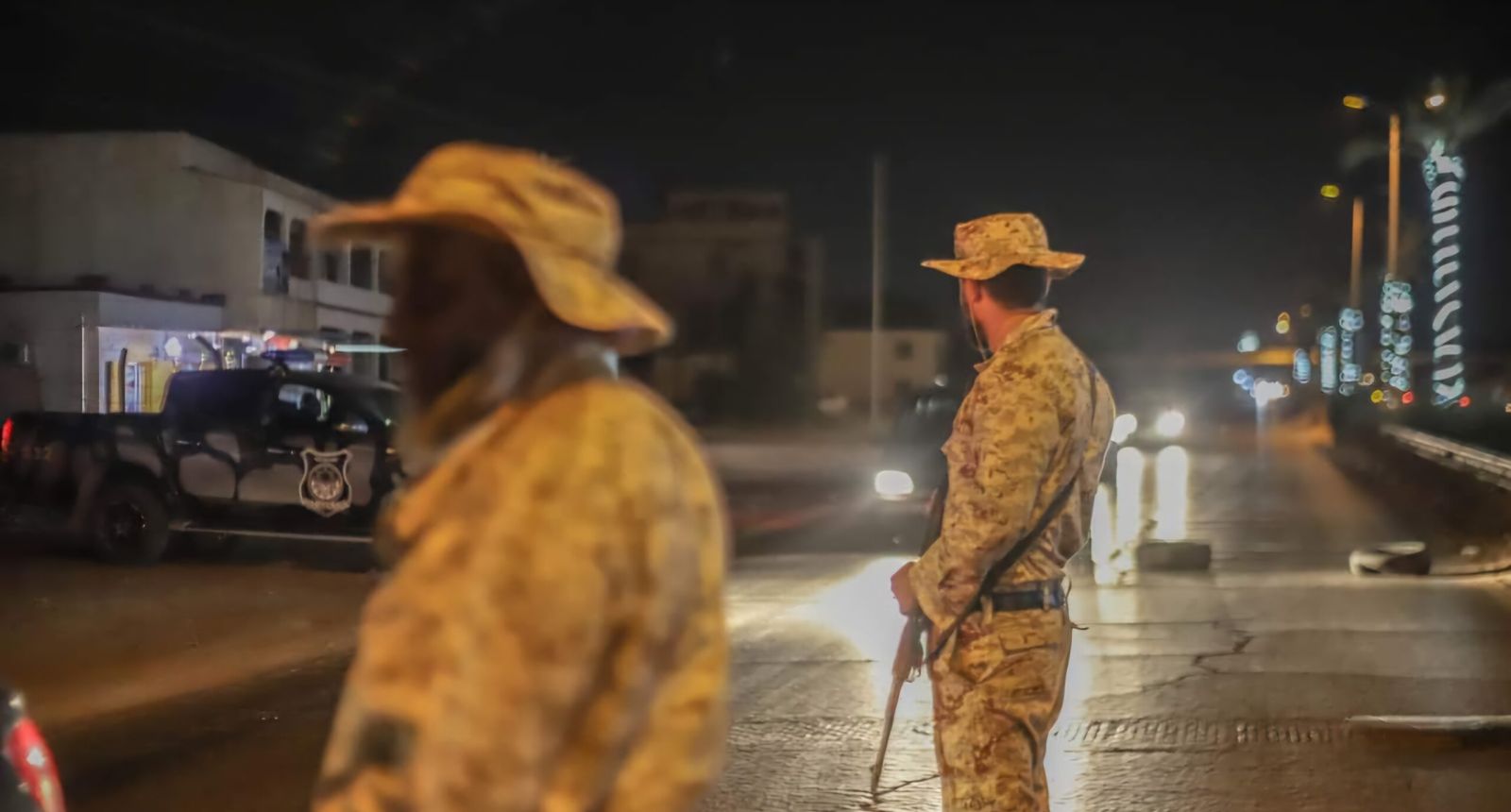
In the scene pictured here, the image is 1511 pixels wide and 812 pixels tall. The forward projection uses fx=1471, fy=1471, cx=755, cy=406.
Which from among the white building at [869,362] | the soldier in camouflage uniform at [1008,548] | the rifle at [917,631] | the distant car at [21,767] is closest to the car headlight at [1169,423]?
the white building at [869,362]

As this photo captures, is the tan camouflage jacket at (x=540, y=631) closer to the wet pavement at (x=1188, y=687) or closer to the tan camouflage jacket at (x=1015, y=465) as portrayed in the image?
the tan camouflage jacket at (x=1015, y=465)

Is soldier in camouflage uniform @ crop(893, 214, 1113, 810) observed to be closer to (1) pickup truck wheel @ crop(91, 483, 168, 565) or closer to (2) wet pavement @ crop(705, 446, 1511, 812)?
(2) wet pavement @ crop(705, 446, 1511, 812)

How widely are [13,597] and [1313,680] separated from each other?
9905mm

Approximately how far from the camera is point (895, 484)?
16.4 metres

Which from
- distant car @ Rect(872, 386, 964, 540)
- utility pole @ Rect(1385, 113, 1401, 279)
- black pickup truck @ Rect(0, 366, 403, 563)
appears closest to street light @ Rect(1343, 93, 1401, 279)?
utility pole @ Rect(1385, 113, 1401, 279)

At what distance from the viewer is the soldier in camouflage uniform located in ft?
12.2

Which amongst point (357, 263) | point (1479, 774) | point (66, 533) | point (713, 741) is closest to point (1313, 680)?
point (1479, 774)

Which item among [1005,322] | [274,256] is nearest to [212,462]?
[1005,322]

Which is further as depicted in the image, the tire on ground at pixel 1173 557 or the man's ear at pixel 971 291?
the tire on ground at pixel 1173 557

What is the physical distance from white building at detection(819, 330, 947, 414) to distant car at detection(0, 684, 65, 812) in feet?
200

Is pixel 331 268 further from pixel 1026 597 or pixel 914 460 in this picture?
pixel 1026 597

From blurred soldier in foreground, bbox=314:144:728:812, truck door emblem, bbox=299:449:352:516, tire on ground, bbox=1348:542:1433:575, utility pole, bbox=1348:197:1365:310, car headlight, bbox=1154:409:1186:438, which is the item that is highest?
utility pole, bbox=1348:197:1365:310

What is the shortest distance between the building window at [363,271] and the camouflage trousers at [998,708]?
37.5 m

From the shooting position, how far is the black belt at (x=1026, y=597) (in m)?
3.77
